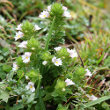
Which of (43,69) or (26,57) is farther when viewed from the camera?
(43,69)

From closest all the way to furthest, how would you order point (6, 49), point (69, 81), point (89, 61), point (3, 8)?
point (69, 81), point (6, 49), point (89, 61), point (3, 8)

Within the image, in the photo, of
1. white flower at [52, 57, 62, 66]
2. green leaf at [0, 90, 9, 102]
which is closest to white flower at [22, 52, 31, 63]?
Answer: white flower at [52, 57, 62, 66]

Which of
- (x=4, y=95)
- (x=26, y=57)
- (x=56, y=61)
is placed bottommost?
(x=4, y=95)

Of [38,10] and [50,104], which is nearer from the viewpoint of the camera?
[50,104]

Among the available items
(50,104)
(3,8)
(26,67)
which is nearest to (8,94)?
(26,67)

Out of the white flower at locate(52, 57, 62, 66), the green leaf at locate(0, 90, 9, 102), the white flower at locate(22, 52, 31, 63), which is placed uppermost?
the white flower at locate(22, 52, 31, 63)

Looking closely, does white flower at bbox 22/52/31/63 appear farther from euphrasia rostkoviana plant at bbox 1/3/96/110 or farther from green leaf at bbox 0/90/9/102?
green leaf at bbox 0/90/9/102

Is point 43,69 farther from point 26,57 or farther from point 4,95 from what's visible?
point 4,95

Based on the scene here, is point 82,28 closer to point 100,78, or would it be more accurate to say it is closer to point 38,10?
point 38,10

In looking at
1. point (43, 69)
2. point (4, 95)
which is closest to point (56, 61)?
point (43, 69)
